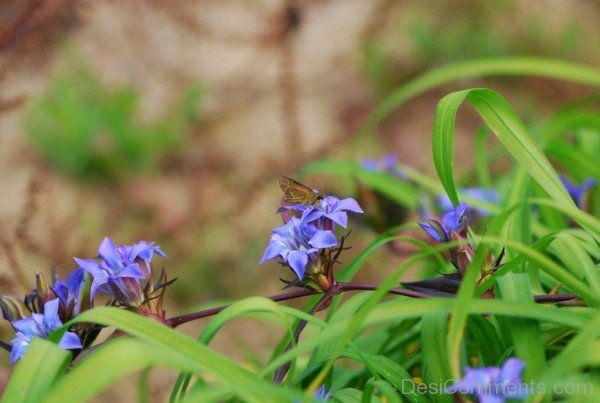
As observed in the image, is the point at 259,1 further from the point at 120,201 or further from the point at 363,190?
the point at 363,190

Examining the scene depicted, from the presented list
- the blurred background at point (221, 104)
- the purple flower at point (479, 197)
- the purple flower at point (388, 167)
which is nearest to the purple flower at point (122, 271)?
the purple flower at point (479, 197)

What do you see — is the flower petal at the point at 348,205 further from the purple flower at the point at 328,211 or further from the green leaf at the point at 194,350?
the green leaf at the point at 194,350

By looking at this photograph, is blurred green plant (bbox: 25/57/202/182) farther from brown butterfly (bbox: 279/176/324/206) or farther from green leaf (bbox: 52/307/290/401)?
green leaf (bbox: 52/307/290/401)

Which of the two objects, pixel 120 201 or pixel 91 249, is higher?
pixel 120 201

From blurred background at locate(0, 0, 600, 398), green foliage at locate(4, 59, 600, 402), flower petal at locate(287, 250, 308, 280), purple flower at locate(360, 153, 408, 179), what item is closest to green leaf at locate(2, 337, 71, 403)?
green foliage at locate(4, 59, 600, 402)

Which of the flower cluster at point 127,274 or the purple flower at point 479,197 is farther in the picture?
the purple flower at point 479,197

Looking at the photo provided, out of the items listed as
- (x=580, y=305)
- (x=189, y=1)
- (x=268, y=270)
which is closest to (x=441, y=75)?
(x=580, y=305)

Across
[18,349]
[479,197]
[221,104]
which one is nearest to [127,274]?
[18,349]

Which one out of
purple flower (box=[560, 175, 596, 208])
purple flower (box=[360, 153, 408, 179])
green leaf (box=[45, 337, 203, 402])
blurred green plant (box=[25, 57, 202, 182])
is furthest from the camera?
blurred green plant (box=[25, 57, 202, 182])
